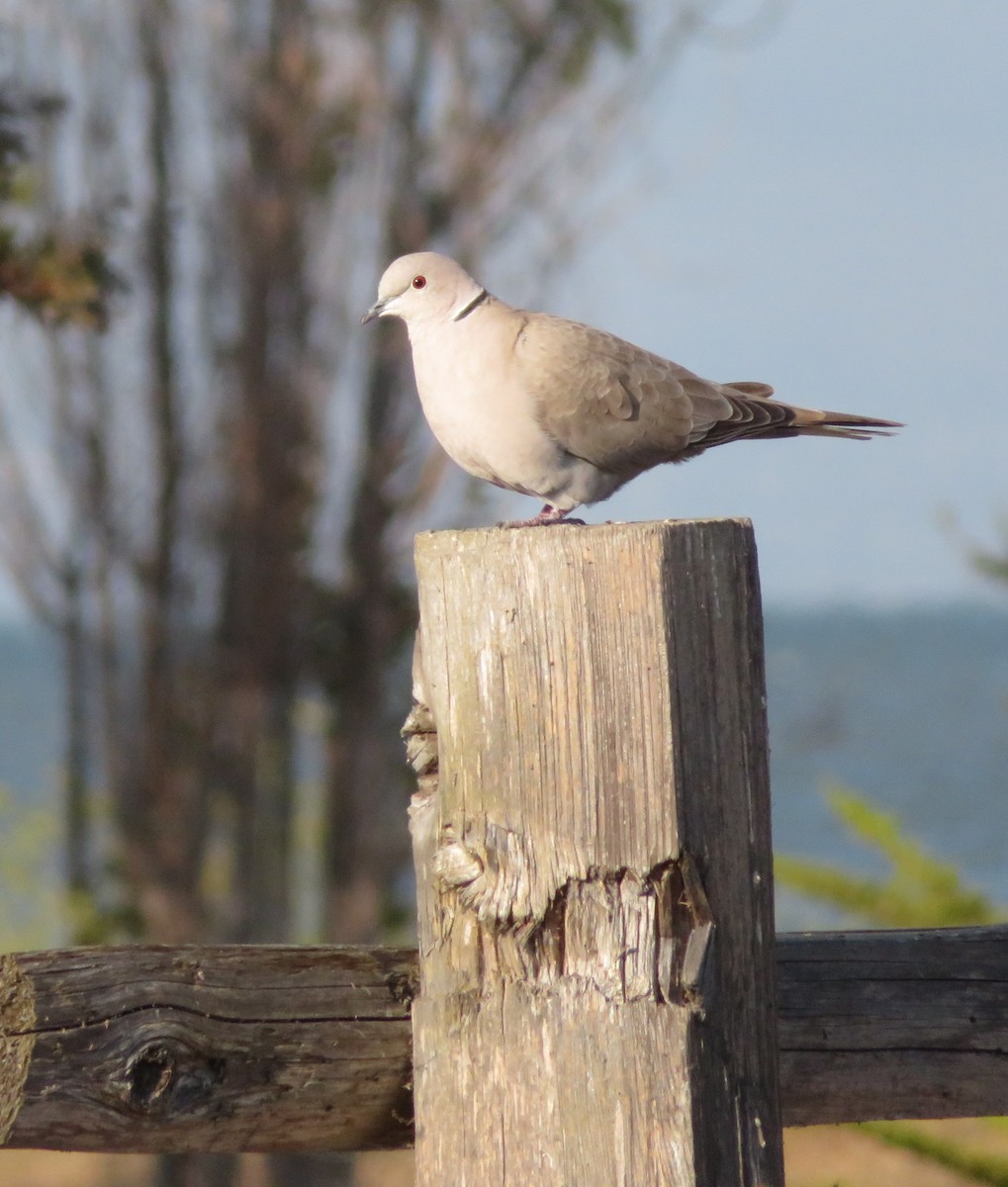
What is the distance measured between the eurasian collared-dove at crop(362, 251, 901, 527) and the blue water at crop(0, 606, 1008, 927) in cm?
72

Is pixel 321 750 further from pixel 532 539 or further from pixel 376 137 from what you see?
pixel 532 539

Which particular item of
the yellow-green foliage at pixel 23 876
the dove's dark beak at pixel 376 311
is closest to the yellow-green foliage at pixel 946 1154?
the dove's dark beak at pixel 376 311

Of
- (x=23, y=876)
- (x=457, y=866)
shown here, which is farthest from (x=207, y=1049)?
(x=23, y=876)

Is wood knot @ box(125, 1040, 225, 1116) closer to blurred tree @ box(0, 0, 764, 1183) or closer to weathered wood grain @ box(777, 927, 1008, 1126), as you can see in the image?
weathered wood grain @ box(777, 927, 1008, 1126)

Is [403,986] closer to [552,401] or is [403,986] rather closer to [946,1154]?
[946,1154]

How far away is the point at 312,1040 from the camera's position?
1953mm

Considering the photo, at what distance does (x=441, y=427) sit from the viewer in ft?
10.7

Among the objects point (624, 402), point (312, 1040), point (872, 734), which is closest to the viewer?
point (312, 1040)

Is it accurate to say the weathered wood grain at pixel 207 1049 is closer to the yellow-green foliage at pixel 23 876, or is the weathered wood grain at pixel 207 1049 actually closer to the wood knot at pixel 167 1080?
the wood knot at pixel 167 1080

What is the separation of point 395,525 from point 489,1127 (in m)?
4.78

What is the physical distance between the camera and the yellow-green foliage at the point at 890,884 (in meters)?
4.29

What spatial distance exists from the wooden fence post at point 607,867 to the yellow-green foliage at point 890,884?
2579 millimetres

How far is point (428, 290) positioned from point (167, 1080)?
2.13 metres

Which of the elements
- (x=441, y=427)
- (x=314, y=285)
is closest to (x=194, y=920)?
(x=314, y=285)
